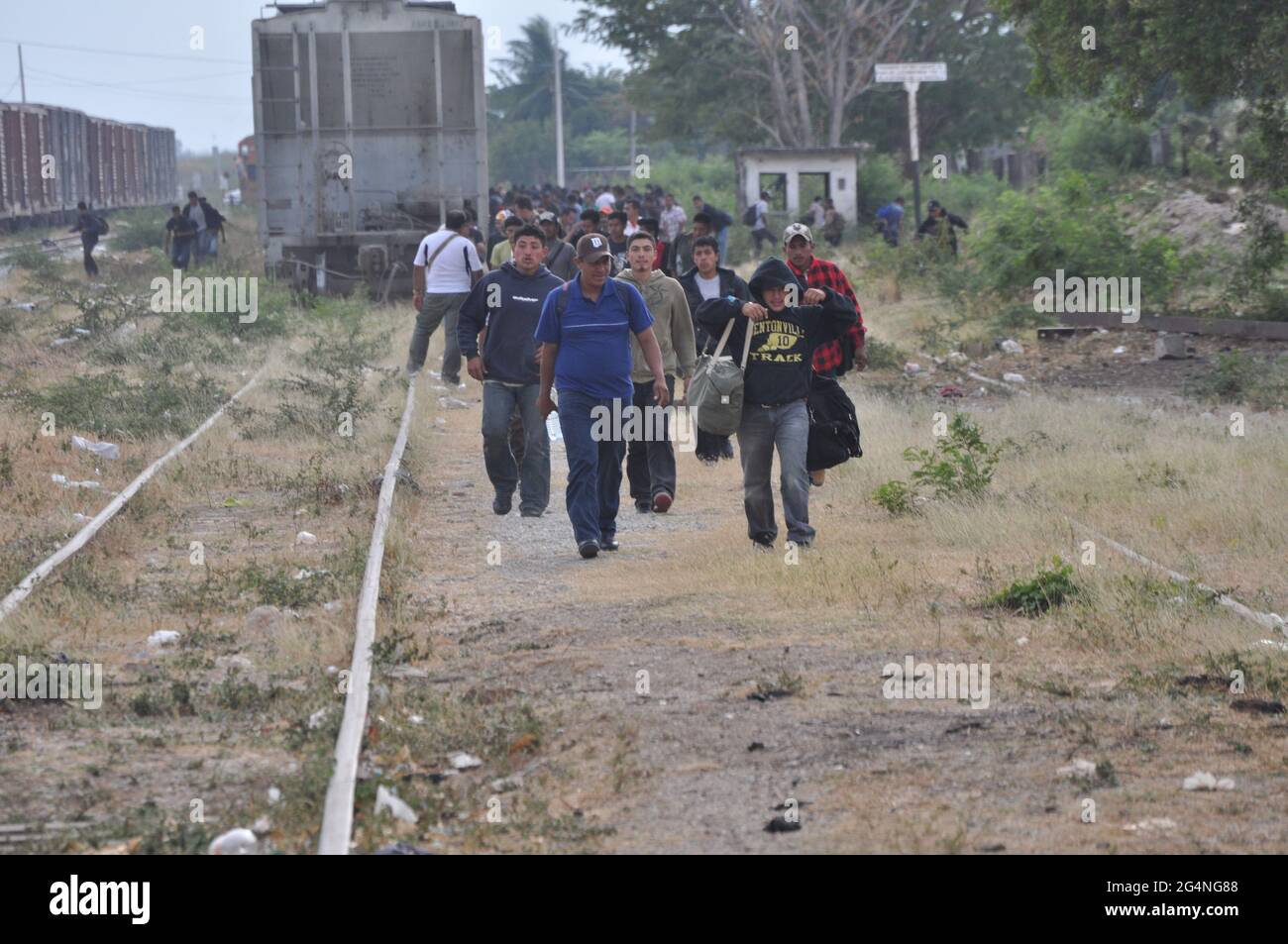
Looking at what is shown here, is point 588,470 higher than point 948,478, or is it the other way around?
point 588,470

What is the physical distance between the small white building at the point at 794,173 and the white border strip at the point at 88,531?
2337cm

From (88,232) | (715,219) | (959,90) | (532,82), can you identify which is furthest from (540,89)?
(715,219)

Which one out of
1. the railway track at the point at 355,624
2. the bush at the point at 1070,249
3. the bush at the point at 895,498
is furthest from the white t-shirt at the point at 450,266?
the bush at the point at 1070,249

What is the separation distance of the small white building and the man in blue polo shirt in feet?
→ 89.5

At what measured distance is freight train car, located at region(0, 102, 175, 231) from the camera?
4062cm

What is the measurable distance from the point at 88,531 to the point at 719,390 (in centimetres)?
359

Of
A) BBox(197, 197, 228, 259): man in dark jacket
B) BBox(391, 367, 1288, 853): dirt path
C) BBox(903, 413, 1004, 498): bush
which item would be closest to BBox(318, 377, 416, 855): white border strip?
BBox(391, 367, 1288, 853): dirt path

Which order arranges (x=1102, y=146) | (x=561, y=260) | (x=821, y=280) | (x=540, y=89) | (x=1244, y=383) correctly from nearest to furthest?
(x=821, y=280), (x=561, y=260), (x=1244, y=383), (x=1102, y=146), (x=540, y=89)

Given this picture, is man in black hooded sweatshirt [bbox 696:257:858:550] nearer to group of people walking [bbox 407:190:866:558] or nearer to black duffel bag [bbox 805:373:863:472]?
group of people walking [bbox 407:190:866:558]

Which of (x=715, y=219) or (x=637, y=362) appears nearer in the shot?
(x=637, y=362)

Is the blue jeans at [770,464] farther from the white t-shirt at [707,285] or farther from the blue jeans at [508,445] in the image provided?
the white t-shirt at [707,285]

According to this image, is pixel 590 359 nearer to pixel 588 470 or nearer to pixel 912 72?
pixel 588 470

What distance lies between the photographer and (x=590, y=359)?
9352 millimetres
